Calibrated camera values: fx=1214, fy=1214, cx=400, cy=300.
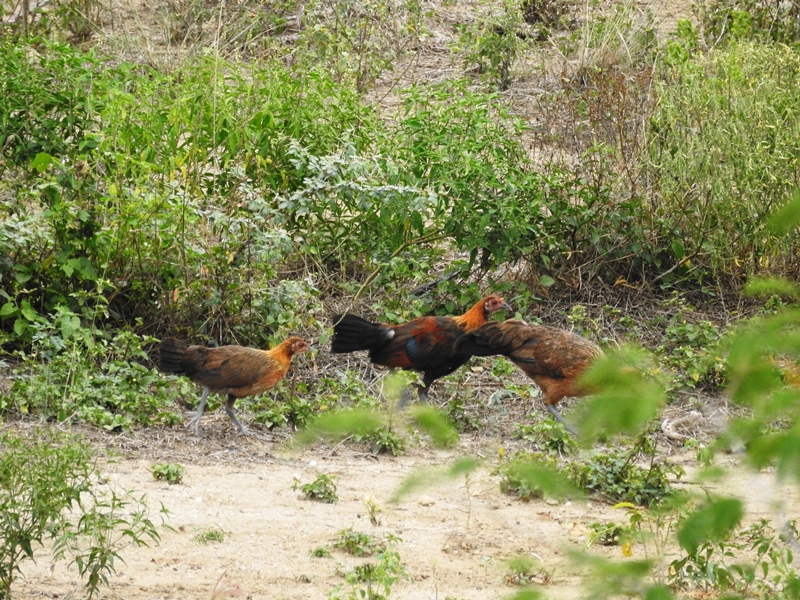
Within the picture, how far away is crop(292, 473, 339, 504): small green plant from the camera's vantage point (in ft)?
21.3

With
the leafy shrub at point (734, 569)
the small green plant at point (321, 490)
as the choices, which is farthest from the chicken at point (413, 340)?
the leafy shrub at point (734, 569)

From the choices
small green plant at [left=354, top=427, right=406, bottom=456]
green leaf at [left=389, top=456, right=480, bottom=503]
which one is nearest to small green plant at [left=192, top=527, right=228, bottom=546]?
small green plant at [left=354, top=427, right=406, bottom=456]

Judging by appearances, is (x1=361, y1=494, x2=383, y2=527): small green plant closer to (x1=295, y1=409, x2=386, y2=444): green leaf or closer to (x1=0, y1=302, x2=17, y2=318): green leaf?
(x1=0, y1=302, x2=17, y2=318): green leaf

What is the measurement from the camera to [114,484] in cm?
645

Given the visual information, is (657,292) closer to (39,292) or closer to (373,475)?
(373,475)

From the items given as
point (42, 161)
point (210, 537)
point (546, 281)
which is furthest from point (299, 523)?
point (546, 281)

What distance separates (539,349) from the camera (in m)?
7.90

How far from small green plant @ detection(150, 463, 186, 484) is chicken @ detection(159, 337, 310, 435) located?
0.90 m

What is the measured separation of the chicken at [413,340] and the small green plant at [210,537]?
2607 millimetres

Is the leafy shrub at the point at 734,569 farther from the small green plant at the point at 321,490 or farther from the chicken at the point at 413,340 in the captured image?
the chicken at the point at 413,340

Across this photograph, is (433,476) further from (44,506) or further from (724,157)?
(724,157)

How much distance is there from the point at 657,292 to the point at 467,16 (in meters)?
7.31

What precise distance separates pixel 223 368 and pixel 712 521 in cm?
→ 561

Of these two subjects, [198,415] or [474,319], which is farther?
[474,319]
